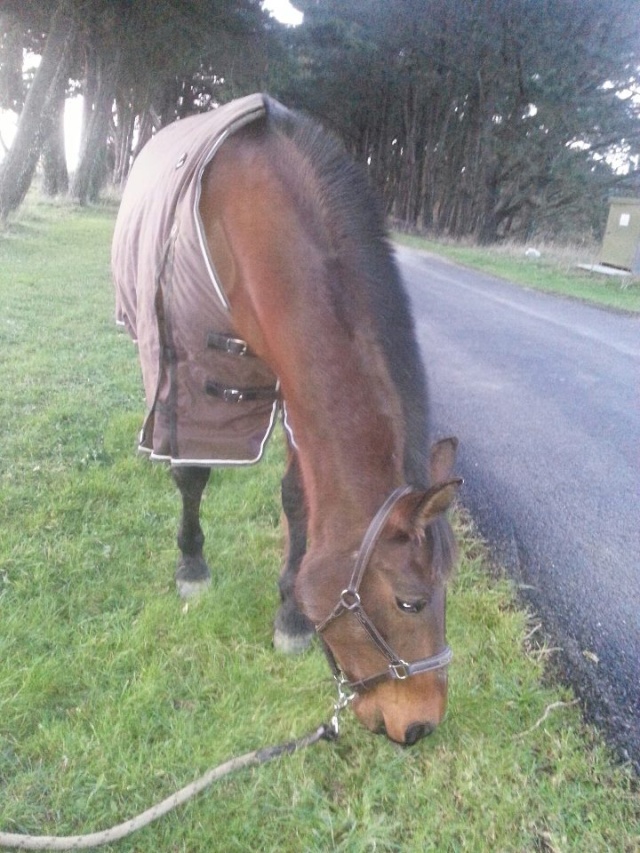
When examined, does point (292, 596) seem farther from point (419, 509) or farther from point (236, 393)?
point (419, 509)

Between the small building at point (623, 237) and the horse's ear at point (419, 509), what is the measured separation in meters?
14.8

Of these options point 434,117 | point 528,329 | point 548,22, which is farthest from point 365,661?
point 434,117

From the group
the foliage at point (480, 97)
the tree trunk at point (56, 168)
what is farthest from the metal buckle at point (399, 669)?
the tree trunk at point (56, 168)

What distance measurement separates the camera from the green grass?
A: 1967 millimetres

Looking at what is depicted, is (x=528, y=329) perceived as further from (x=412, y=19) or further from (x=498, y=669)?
(x=412, y=19)

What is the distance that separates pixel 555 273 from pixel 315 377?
14.2 meters

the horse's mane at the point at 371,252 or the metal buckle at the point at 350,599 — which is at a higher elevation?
the horse's mane at the point at 371,252

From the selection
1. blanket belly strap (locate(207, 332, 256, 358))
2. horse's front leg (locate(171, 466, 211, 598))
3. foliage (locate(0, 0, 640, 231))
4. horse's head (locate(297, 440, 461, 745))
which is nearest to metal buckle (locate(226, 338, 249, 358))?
blanket belly strap (locate(207, 332, 256, 358))

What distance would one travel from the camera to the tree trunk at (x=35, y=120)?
12.7m

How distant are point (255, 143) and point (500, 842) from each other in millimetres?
2244

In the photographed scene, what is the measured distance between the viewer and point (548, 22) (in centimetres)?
1941

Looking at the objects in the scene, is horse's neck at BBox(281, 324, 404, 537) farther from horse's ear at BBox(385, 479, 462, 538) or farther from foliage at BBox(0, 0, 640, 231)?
foliage at BBox(0, 0, 640, 231)

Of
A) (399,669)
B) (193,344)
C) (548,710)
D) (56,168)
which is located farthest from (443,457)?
(56,168)

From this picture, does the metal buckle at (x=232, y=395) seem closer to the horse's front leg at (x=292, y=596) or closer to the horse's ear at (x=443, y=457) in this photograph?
the horse's front leg at (x=292, y=596)
